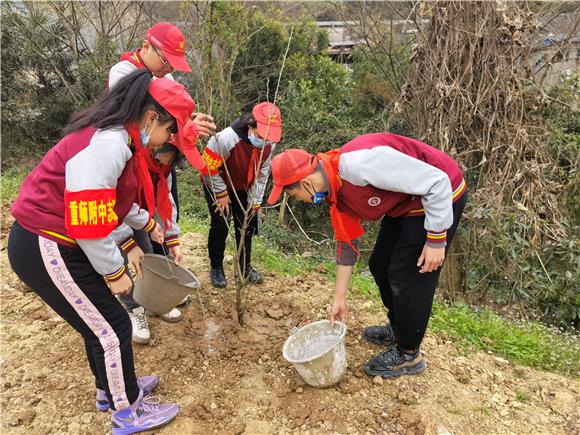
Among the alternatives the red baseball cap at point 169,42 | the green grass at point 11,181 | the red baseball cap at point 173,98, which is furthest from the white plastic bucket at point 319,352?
the green grass at point 11,181

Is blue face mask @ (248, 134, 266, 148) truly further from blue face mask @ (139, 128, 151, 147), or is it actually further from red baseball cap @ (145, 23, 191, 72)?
blue face mask @ (139, 128, 151, 147)

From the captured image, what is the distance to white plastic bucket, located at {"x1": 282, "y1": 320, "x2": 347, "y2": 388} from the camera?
2.15 m

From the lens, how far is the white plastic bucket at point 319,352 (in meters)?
2.15

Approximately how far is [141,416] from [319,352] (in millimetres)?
937

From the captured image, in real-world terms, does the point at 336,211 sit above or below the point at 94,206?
below

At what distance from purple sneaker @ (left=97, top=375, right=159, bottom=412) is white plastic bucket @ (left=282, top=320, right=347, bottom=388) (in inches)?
28.3

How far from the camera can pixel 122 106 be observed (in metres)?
1.62

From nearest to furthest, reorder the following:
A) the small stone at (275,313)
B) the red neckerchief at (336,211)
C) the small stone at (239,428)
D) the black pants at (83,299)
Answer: the black pants at (83,299) → the red neckerchief at (336,211) → the small stone at (239,428) → the small stone at (275,313)

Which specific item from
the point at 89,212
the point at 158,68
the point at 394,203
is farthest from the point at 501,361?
the point at 158,68

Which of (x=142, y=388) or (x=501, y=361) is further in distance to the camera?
(x=501, y=361)

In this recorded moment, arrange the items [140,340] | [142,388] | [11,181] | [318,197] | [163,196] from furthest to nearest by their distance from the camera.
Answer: [11,181], [140,340], [163,196], [142,388], [318,197]

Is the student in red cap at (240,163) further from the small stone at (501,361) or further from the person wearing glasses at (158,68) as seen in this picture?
the small stone at (501,361)

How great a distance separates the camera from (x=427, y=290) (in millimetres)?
2209

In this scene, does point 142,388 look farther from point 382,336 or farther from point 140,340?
point 382,336
